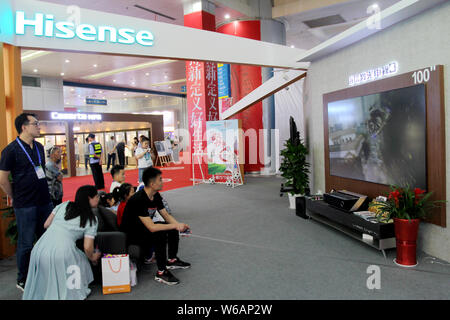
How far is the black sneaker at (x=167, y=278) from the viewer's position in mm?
2756

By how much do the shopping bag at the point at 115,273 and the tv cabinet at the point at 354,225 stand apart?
7.77ft

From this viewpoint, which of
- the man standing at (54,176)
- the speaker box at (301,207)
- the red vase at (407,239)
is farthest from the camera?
the speaker box at (301,207)

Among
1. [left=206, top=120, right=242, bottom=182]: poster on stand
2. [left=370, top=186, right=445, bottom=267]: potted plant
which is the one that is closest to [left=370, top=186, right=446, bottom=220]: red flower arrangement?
[left=370, top=186, right=445, bottom=267]: potted plant

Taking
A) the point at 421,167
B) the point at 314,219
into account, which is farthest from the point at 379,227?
the point at 314,219

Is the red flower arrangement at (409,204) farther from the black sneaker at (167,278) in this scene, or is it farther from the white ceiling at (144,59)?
the white ceiling at (144,59)

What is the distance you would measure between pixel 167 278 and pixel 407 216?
2269 mm

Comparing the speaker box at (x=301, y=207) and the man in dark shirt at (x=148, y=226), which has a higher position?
the man in dark shirt at (x=148, y=226)

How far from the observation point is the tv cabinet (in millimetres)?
3141

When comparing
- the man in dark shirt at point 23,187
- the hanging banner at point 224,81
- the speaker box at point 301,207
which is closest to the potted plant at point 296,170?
the speaker box at point 301,207

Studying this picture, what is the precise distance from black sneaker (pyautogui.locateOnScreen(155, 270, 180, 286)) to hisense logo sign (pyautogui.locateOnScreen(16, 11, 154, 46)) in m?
2.79

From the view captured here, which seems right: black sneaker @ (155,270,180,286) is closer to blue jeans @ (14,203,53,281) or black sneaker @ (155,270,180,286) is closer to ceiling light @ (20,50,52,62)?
blue jeans @ (14,203,53,281)

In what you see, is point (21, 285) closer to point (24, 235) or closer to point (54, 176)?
point (24, 235)
